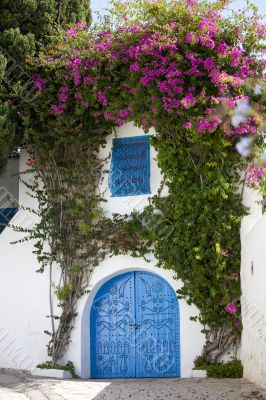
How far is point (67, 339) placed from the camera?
10.5 meters

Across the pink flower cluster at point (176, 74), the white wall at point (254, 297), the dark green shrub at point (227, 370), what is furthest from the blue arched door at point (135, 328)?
the pink flower cluster at point (176, 74)

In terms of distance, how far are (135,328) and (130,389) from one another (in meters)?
1.75

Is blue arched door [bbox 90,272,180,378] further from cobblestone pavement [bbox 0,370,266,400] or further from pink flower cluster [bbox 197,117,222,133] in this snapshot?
pink flower cluster [bbox 197,117,222,133]

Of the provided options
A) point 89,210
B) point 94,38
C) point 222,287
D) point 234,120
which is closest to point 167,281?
point 222,287

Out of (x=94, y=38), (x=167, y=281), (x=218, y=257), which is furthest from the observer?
(x=94, y=38)

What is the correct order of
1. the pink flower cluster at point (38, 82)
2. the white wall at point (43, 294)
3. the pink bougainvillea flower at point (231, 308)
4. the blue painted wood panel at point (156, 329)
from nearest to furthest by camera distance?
the pink bougainvillea flower at point (231, 308) → the white wall at point (43, 294) → the blue painted wood panel at point (156, 329) → the pink flower cluster at point (38, 82)

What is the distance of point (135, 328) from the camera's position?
10367mm

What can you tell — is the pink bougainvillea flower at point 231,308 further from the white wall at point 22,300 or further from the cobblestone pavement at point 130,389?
the white wall at point 22,300

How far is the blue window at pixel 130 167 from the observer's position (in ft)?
34.8

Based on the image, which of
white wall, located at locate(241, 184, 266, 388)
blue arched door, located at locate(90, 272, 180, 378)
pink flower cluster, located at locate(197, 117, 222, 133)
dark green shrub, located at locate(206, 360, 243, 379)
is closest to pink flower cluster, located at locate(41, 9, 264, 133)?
pink flower cluster, located at locate(197, 117, 222, 133)

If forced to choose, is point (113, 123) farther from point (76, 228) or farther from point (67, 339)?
point (67, 339)

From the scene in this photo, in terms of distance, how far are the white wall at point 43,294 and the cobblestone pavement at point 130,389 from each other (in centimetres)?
79

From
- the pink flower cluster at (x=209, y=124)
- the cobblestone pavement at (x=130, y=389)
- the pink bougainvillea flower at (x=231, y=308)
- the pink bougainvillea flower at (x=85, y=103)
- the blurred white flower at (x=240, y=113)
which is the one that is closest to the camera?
the cobblestone pavement at (x=130, y=389)

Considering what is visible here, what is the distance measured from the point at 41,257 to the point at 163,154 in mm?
2718
